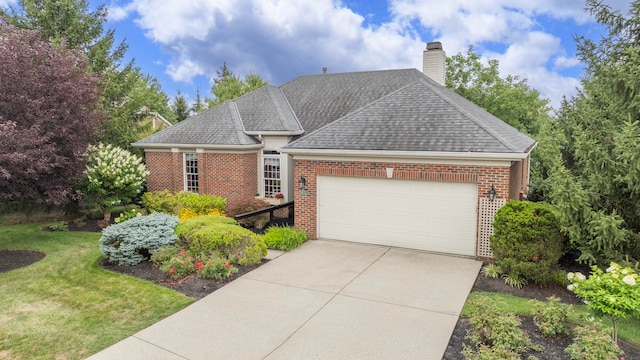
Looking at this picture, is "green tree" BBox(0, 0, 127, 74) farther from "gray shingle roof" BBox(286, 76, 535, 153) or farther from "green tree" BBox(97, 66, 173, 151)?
"gray shingle roof" BBox(286, 76, 535, 153)

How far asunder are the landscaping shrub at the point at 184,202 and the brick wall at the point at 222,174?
56 cm

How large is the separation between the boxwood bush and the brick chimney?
14839mm

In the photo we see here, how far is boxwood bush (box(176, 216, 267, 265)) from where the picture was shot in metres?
9.02

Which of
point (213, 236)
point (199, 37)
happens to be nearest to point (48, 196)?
point (213, 236)

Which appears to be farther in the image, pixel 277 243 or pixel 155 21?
pixel 155 21

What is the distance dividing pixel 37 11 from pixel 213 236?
52.3 ft

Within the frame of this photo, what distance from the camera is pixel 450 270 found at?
28.5 ft

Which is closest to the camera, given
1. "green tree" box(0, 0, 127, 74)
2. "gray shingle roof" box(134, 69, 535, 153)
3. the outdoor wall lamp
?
the outdoor wall lamp

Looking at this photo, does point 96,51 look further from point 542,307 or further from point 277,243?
point 542,307

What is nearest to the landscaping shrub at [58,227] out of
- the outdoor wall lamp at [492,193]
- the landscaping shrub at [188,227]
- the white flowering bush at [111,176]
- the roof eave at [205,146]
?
the white flowering bush at [111,176]

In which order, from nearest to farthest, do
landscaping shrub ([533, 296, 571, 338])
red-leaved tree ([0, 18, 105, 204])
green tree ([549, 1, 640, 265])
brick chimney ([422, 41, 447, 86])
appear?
landscaping shrub ([533, 296, 571, 338]), green tree ([549, 1, 640, 265]), red-leaved tree ([0, 18, 105, 204]), brick chimney ([422, 41, 447, 86])

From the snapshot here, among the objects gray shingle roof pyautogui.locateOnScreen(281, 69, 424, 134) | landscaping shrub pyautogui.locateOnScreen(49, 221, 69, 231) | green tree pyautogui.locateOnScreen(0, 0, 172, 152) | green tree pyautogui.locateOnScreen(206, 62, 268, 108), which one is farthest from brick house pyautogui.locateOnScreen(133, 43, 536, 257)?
green tree pyautogui.locateOnScreen(206, 62, 268, 108)

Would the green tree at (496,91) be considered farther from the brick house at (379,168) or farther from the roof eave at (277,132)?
the roof eave at (277,132)

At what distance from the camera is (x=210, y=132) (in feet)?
51.3
